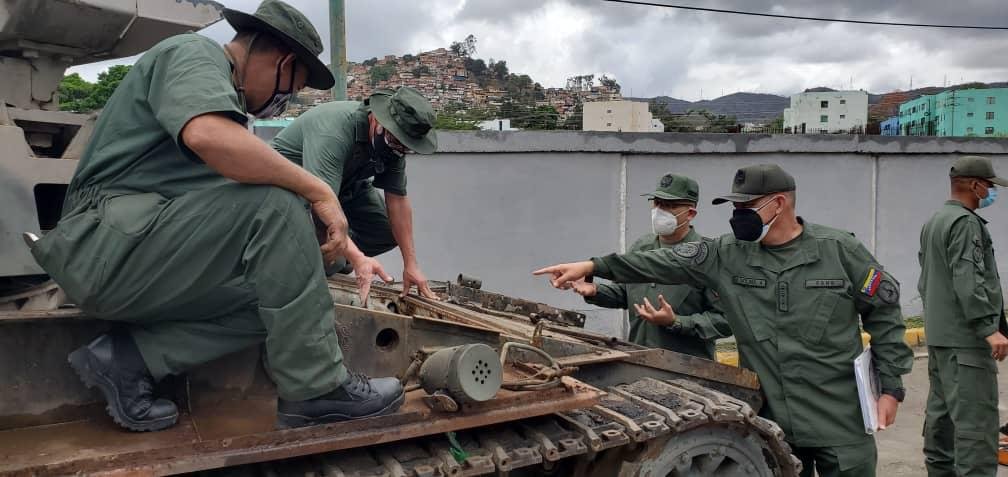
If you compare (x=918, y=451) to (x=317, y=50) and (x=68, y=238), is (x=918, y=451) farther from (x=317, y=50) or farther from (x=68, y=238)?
(x=68, y=238)

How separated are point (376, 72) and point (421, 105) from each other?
2953 cm

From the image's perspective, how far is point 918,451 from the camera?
6.25 meters

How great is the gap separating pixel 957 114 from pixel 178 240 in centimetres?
2039

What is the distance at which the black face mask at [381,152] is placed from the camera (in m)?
4.46

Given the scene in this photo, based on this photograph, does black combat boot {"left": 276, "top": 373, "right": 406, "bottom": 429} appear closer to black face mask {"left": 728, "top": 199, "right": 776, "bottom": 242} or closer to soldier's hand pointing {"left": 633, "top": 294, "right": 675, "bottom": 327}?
black face mask {"left": 728, "top": 199, "right": 776, "bottom": 242}

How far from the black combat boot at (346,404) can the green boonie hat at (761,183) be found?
1.81m

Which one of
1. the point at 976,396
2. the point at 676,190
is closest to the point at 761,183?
the point at 676,190

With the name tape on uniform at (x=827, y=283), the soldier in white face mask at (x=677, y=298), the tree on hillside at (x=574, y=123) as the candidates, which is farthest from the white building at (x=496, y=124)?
the name tape on uniform at (x=827, y=283)

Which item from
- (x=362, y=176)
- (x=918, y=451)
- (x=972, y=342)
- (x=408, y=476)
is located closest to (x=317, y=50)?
(x=408, y=476)

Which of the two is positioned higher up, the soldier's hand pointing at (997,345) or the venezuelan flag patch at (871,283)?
the venezuelan flag patch at (871,283)

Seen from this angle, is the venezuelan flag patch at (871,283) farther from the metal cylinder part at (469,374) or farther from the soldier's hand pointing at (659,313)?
the metal cylinder part at (469,374)

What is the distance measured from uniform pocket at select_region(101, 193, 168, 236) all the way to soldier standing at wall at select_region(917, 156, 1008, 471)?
13.8ft

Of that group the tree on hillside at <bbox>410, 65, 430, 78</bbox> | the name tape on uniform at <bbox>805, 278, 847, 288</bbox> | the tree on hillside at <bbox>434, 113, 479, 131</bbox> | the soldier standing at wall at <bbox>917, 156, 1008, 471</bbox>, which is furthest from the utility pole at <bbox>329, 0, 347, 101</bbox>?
the tree on hillside at <bbox>410, 65, 430, 78</bbox>

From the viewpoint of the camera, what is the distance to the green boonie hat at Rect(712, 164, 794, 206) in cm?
392
